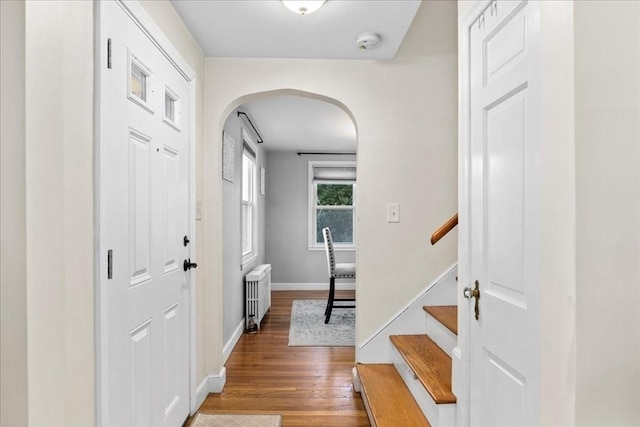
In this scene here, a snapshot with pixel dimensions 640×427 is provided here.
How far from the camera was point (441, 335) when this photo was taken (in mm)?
2326

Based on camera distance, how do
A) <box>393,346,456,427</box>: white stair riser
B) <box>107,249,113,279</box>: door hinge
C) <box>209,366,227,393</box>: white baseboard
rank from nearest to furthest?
<box>107,249,113,279</box>: door hinge, <box>393,346,456,427</box>: white stair riser, <box>209,366,227,393</box>: white baseboard

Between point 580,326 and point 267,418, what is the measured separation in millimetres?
1913

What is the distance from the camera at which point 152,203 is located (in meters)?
1.73

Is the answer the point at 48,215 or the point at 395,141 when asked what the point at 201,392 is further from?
the point at 395,141

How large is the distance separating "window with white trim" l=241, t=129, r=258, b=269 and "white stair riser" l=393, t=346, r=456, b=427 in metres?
2.48

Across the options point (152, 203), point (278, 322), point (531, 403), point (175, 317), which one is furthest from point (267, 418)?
point (278, 322)

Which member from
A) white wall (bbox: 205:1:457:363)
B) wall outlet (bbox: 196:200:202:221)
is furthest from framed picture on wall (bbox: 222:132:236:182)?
wall outlet (bbox: 196:200:202:221)

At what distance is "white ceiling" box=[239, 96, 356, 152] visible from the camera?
3900mm

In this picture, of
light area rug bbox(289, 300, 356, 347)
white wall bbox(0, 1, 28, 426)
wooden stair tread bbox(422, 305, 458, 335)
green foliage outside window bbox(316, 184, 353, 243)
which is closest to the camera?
white wall bbox(0, 1, 28, 426)

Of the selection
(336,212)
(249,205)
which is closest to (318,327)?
(249,205)

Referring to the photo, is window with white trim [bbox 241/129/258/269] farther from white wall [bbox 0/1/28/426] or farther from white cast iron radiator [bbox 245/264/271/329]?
white wall [bbox 0/1/28/426]

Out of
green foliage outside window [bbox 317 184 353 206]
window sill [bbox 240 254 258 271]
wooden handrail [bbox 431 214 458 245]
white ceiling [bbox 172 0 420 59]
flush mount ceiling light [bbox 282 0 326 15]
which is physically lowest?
window sill [bbox 240 254 258 271]

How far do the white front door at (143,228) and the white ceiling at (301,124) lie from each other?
1.79 meters

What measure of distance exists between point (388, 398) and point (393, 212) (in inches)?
46.4
